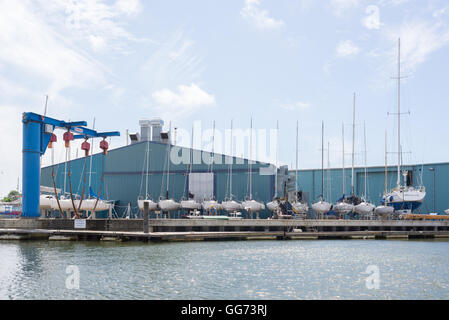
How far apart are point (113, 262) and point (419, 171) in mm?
→ 50938

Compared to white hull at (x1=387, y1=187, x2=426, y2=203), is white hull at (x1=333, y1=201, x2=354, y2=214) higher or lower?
white hull at (x1=387, y1=187, x2=426, y2=203)

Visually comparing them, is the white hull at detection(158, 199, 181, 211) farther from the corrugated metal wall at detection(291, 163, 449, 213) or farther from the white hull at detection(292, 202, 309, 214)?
the corrugated metal wall at detection(291, 163, 449, 213)

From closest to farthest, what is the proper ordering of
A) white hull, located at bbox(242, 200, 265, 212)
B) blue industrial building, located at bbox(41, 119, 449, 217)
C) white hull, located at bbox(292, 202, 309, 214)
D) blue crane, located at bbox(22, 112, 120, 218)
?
1. blue crane, located at bbox(22, 112, 120, 218)
2. white hull, located at bbox(242, 200, 265, 212)
3. white hull, located at bbox(292, 202, 309, 214)
4. blue industrial building, located at bbox(41, 119, 449, 217)

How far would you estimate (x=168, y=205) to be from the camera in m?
60.8

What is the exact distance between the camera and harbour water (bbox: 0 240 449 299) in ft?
64.1

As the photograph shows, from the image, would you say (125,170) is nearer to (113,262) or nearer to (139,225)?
(139,225)

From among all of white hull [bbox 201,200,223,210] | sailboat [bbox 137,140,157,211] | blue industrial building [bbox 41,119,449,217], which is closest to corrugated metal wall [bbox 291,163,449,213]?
blue industrial building [bbox 41,119,449,217]

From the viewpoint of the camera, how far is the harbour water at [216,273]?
64.1ft

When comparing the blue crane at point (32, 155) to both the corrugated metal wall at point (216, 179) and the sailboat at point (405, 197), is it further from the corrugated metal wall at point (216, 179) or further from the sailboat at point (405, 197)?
the sailboat at point (405, 197)

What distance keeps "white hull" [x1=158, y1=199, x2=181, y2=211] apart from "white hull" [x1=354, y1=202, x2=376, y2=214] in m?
25.3

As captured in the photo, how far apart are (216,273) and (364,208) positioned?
42.2 m

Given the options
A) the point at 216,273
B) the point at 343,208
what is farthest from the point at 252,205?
the point at 216,273

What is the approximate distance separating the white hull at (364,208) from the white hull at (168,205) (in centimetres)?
2530
